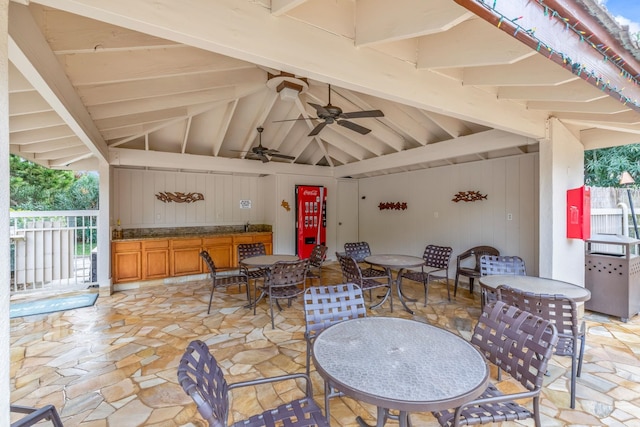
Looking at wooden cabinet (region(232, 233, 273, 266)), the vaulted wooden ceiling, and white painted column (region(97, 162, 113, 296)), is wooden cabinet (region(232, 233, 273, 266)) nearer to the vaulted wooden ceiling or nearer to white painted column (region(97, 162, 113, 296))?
white painted column (region(97, 162, 113, 296))

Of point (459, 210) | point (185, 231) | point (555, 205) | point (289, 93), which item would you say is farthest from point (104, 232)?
point (555, 205)

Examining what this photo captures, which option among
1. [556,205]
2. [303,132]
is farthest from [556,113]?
[303,132]

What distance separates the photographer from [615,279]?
154 inches

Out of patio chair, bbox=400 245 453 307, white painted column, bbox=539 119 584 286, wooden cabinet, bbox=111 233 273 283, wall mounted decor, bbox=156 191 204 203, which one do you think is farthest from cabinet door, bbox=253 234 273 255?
white painted column, bbox=539 119 584 286

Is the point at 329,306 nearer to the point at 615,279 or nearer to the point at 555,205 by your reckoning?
the point at 555,205

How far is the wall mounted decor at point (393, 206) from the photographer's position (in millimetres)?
6922

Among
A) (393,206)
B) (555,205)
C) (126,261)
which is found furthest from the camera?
(393,206)

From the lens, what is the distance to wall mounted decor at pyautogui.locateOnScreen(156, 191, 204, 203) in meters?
6.36

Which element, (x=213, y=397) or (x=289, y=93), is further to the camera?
(x=289, y=93)

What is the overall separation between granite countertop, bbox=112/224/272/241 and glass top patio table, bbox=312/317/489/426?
17.0ft

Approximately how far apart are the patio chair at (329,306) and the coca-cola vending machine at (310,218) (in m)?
5.13

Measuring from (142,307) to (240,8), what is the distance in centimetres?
449

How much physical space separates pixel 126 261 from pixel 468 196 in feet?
21.8

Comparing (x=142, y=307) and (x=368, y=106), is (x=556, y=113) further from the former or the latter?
(x=142, y=307)
